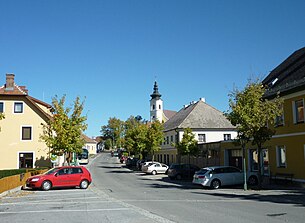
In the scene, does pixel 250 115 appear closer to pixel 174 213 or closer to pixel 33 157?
pixel 174 213

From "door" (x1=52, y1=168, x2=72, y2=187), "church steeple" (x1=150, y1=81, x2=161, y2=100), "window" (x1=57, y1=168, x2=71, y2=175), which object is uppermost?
"church steeple" (x1=150, y1=81, x2=161, y2=100)

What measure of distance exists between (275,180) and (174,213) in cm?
1452

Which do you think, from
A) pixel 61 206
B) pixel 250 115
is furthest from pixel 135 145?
pixel 61 206

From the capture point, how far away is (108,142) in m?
152

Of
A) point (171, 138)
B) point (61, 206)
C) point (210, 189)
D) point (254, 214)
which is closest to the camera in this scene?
point (254, 214)

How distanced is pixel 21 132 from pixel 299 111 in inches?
1192

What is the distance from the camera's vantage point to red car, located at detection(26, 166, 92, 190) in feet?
78.9

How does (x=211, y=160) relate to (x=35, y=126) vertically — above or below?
below

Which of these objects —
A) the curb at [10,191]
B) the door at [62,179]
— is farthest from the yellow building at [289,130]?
the curb at [10,191]

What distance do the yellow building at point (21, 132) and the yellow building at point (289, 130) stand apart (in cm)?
2406

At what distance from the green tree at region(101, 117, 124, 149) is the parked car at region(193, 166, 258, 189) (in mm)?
115263

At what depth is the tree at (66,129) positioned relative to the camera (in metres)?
36.1

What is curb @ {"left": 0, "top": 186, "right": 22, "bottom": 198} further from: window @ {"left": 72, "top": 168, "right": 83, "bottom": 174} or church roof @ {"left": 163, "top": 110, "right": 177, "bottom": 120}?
church roof @ {"left": 163, "top": 110, "right": 177, "bottom": 120}

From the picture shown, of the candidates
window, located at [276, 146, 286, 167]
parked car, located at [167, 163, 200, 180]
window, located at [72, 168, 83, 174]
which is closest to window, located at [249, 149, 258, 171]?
window, located at [276, 146, 286, 167]
